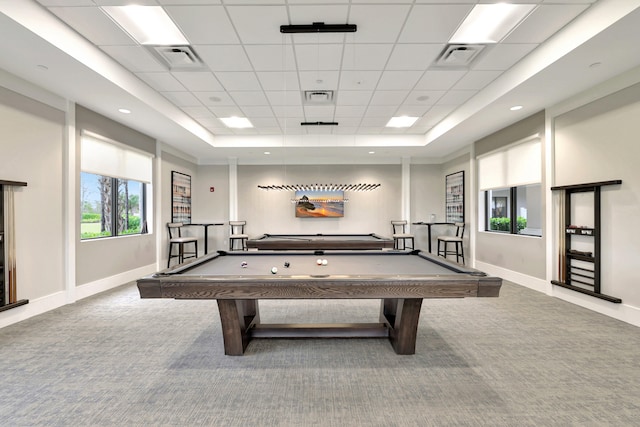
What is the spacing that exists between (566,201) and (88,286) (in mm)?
6773

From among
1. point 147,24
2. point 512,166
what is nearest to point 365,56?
point 147,24

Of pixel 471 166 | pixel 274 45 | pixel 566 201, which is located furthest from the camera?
pixel 471 166

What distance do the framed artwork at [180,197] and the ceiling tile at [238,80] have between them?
11.2ft

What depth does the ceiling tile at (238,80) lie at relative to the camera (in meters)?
3.82

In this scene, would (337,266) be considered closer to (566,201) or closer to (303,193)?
(566,201)

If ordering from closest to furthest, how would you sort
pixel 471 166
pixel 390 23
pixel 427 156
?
1. pixel 390 23
2. pixel 471 166
3. pixel 427 156

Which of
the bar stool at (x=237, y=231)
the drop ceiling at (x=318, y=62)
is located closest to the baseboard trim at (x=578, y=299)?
the drop ceiling at (x=318, y=62)

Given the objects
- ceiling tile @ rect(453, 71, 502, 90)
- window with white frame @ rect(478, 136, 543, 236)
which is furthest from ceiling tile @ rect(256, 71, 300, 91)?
window with white frame @ rect(478, 136, 543, 236)

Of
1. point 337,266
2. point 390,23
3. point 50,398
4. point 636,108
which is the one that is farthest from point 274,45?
point 636,108

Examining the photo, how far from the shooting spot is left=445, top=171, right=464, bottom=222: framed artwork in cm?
695

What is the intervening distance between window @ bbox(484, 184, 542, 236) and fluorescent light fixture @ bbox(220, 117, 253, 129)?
5030 millimetres

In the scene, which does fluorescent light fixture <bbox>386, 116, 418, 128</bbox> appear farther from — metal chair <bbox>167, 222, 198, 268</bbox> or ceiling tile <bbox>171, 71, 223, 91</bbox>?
metal chair <bbox>167, 222, 198, 268</bbox>

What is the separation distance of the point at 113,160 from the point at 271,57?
10.9 feet

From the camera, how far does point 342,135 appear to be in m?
6.80
